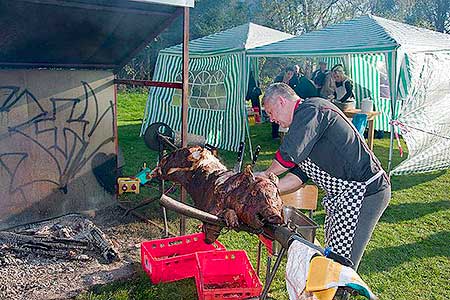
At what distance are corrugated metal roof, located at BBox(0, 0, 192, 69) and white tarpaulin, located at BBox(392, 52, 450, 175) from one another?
4.73 m

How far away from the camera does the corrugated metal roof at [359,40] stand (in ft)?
25.1

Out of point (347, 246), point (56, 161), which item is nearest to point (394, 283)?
point (347, 246)

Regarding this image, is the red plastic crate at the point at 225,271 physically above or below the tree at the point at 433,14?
below

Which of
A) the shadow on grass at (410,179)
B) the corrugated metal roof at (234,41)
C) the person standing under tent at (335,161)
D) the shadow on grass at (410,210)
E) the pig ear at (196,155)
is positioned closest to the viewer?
the person standing under tent at (335,161)

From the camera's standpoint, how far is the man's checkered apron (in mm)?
3125

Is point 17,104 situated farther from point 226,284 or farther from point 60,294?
point 226,284

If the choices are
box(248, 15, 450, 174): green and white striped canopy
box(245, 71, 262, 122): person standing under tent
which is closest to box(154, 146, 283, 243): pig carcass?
box(248, 15, 450, 174): green and white striped canopy

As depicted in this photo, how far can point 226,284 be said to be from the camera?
4.09 metres

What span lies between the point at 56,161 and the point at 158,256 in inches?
77.1

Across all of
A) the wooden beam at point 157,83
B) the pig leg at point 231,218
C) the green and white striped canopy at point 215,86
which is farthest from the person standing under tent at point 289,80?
the pig leg at point 231,218

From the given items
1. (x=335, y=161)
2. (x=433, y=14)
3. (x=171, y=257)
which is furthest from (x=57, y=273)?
(x=433, y=14)

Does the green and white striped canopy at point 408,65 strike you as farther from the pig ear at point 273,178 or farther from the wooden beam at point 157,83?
the pig ear at point 273,178

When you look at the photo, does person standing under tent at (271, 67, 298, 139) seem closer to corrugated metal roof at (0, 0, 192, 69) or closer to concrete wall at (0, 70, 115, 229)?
concrete wall at (0, 70, 115, 229)

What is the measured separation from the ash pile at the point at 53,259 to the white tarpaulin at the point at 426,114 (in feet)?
17.4
